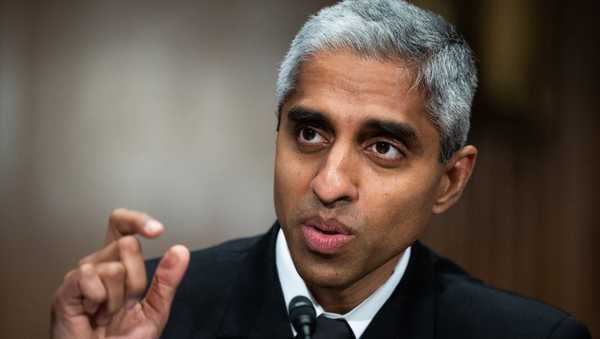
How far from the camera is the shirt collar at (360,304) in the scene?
1822 mm

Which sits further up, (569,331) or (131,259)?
(131,259)

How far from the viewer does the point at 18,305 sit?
274 centimetres

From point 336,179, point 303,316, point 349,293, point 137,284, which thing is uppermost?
point 336,179

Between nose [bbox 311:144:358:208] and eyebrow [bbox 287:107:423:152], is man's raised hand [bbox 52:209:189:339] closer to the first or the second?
nose [bbox 311:144:358:208]

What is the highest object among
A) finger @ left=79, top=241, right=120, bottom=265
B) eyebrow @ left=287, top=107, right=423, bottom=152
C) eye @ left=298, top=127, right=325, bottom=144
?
eyebrow @ left=287, top=107, right=423, bottom=152

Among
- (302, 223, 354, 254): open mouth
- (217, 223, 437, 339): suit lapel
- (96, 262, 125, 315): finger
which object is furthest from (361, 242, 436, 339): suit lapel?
(96, 262, 125, 315): finger

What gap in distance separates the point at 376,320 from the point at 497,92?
1.48 metres

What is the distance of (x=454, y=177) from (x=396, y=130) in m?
0.32

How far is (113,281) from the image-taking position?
52.5 inches

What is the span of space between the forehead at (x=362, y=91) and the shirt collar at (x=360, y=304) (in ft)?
1.23

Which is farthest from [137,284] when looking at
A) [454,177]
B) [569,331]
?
[569,331]

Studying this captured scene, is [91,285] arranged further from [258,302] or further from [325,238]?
[258,302]

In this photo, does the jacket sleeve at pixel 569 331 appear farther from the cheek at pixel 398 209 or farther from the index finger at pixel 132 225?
the index finger at pixel 132 225

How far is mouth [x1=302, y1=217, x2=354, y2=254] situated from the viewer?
160 cm
